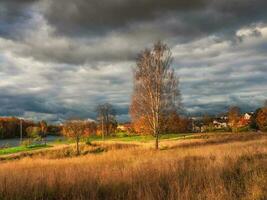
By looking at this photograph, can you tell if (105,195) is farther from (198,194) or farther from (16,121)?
(16,121)

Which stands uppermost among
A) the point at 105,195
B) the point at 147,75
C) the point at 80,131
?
the point at 147,75

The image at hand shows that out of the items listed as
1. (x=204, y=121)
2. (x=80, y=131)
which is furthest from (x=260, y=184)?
(x=204, y=121)

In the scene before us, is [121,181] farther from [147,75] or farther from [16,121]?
[16,121]

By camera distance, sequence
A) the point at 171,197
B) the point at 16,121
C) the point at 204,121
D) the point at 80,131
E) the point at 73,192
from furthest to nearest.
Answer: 1. the point at 16,121
2. the point at 204,121
3. the point at 80,131
4. the point at 73,192
5. the point at 171,197

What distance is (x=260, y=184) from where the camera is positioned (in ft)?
30.9

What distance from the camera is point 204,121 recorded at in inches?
5108

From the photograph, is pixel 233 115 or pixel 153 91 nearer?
pixel 153 91

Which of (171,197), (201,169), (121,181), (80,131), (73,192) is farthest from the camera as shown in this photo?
(80,131)

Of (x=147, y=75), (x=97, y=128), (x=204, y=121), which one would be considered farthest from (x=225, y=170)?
(x=204, y=121)

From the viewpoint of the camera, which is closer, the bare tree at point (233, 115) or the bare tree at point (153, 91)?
the bare tree at point (153, 91)

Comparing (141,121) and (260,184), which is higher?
(141,121)

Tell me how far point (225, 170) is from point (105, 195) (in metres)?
4.69

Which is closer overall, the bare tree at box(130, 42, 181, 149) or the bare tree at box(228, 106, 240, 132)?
the bare tree at box(130, 42, 181, 149)

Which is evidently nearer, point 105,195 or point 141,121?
point 105,195
